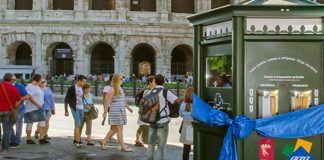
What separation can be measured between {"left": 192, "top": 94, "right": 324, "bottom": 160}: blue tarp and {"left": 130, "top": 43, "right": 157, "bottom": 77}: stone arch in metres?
37.6

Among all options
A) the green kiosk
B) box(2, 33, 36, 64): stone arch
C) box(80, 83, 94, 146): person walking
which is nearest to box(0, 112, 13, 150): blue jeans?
box(80, 83, 94, 146): person walking

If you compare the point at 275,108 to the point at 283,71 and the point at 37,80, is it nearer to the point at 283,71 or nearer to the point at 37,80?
the point at 283,71

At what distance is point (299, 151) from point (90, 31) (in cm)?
3850

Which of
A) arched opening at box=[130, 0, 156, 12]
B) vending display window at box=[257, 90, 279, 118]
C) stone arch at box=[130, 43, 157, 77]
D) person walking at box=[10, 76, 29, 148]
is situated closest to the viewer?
vending display window at box=[257, 90, 279, 118]

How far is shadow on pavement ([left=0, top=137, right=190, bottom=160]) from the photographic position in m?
10.1

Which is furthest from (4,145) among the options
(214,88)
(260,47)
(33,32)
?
(33,32)

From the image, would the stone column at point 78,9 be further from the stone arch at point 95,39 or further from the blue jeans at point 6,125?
the blue jeans at point 6,125

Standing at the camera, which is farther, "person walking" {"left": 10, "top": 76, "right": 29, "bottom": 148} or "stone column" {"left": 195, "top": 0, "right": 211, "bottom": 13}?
"stone column" {"left": 195, "top": 0, "right": 211, "bottom": 13}

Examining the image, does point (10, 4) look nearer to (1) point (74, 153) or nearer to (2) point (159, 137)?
(1) point (74, 153)

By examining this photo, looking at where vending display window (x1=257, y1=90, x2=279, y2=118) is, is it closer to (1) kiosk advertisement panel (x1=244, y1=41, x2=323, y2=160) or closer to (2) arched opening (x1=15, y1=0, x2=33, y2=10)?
(1) kiosk advertisement panel (x1=244, y1=41, x2=323, y2=160)

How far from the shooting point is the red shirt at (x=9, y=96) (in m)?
10.6

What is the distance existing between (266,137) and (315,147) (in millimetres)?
514

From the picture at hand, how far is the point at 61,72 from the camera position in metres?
45.8

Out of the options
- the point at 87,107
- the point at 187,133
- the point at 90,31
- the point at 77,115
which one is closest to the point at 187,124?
the point at 187,133
